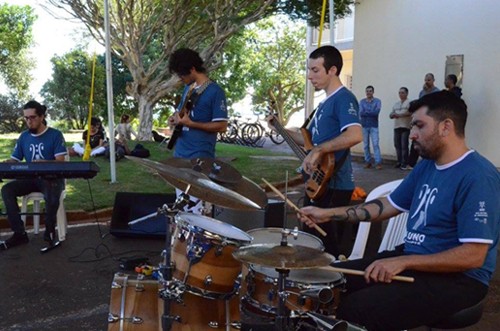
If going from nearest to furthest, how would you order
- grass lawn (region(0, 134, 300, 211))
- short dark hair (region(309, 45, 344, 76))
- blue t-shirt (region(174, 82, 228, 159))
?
Result: short dark hair (region(309, 45, 344, 76)) → blue t-shirt (region(174, 82, 228, 159)) → grass lawn (region(0, 134, 300, 211))

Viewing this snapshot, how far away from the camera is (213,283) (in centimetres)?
297

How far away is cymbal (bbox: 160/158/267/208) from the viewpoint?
3311 millimetres

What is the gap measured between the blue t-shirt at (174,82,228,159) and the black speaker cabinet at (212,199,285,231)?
83 cm

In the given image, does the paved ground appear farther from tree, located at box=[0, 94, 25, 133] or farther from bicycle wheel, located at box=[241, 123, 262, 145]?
tree, located at box=[0, 94, 25, 133]

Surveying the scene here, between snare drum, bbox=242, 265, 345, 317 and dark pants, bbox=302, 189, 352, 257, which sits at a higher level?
dark pants, bbox=302, 189, 352, 257

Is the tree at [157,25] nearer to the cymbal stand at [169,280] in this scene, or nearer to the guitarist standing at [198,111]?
the guitarist standing at [198,111]

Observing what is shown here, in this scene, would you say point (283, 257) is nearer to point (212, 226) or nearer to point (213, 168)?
point (212, 226)

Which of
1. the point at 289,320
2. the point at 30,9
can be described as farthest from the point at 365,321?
the point at 30,9

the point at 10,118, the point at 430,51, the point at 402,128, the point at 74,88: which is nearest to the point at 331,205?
the point at 402,128

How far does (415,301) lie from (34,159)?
15.5 ft

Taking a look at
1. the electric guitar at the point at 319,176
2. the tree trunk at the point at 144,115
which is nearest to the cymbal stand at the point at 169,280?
the electric guitar at the point at 319,176

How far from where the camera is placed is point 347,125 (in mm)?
3646

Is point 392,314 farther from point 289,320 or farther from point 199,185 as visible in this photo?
point 199,185

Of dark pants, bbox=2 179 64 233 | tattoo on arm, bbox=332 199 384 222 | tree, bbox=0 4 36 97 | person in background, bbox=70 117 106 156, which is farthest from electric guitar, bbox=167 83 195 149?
tree, bbox=0 4 36 97
